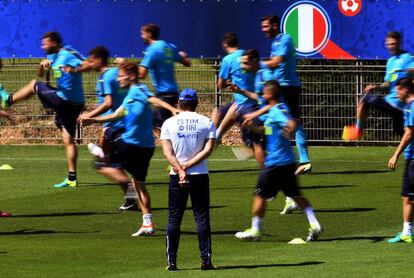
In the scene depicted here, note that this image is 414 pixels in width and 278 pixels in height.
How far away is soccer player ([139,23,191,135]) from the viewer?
17875mm

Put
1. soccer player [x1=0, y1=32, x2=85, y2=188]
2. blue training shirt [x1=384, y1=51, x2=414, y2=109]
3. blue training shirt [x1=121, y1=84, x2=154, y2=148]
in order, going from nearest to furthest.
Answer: blue training shirt [x1=121, y1=84, x2=154, y2=148] < blue training shirt [x1=384, y1=51, x2=414, y2=109] < soccer player [x1=0, y1=32, x2=85, y2=188]

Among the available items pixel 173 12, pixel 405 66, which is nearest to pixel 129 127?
pixel 405 66

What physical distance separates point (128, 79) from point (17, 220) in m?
2.71

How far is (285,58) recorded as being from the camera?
1712 cm

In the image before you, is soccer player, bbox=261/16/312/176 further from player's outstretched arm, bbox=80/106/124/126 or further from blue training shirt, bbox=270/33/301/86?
player's outstretched arm, bbox=80/106/124/126

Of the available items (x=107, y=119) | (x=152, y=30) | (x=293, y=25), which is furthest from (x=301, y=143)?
(x=293, y=25)

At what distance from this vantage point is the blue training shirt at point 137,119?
1520cm

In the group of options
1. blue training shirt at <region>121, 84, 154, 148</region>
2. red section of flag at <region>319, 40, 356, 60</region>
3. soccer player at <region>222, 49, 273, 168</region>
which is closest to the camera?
blue training shirt at <region>121, 84, 154, 148</region>

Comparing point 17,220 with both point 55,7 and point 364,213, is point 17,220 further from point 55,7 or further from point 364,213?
point 55,7

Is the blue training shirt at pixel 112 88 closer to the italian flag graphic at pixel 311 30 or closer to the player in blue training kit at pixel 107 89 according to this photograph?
the player in blue training kit at pixel 107 89

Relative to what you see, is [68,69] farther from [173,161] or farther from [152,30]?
[173,161]

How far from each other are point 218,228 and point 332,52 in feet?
38.1

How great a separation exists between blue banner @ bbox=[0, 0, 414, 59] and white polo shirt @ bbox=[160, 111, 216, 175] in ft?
46.5

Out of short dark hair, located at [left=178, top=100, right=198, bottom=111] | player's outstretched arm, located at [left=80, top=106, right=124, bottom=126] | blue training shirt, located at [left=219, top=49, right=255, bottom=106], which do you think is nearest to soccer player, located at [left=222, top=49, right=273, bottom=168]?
blue training shirt, located at [left=219, top=49, right=255, bottom=106]
